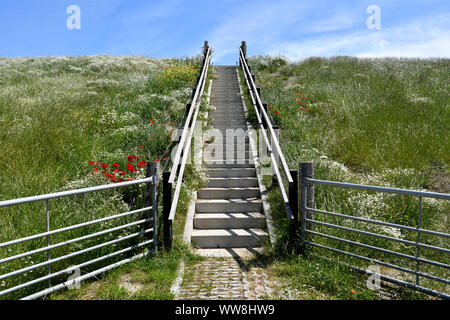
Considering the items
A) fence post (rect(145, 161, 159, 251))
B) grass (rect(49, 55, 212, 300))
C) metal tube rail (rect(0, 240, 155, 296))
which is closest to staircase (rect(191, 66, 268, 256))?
grass (rect(49, 55, 212, 300))

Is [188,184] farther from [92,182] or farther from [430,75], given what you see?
[430,75]

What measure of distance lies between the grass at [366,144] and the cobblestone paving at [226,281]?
17.1 inches

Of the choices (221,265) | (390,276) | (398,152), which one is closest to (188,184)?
(221,265)

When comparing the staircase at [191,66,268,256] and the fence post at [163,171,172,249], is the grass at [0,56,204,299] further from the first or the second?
the staircase at [191,66,268,256]

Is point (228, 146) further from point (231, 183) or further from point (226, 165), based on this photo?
point (231, 183)

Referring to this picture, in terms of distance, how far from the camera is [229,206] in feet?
21.7

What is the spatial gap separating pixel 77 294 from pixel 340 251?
11.8ft

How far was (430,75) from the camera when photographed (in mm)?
16547

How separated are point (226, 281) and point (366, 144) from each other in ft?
20.3

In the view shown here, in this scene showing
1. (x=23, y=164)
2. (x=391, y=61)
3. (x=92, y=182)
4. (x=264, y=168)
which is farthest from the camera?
(x=391, y=61)

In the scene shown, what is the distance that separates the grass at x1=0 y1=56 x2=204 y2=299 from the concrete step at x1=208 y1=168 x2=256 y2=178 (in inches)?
51.3

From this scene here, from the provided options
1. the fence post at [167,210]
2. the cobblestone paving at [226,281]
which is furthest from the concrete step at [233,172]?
the cobblestone paving at [226,281]

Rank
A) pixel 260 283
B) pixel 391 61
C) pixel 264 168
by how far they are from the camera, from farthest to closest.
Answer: pixel 391 61, pixel 264 168, pixel 260 283

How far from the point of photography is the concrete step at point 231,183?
7.30 meters
